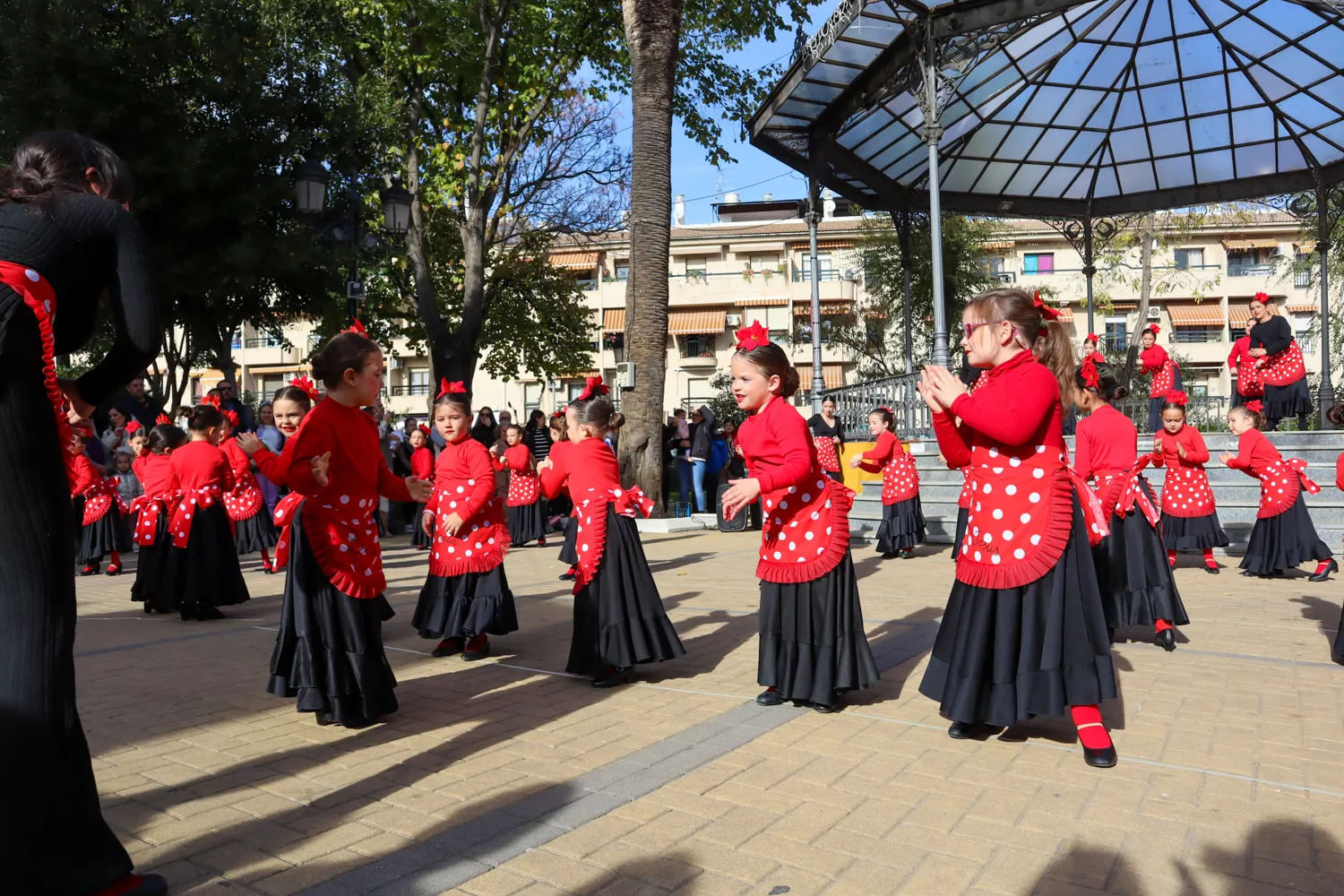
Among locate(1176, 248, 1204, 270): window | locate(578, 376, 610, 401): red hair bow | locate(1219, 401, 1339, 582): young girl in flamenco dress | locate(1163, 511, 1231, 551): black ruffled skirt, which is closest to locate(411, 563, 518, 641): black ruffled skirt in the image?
locate(578, 376, 610, 401): red hair bow

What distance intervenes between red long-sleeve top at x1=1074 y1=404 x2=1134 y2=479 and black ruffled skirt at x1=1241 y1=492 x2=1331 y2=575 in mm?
4278

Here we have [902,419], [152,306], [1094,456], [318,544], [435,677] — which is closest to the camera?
[152,306]

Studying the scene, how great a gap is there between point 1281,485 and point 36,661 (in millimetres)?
10348

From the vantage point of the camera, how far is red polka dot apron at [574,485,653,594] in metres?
5.92

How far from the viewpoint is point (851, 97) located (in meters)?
16.2

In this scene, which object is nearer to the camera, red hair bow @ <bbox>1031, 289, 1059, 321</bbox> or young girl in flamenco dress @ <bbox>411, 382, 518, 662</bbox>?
red hair bow @ <bbox>1031, 289, 1059, 321</bbox>

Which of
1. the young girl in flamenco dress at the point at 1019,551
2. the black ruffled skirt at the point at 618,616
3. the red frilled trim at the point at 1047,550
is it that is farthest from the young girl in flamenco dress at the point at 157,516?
the red frilled trim at the point at 1047,550

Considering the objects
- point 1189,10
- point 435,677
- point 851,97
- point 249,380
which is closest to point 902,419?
point 851,97

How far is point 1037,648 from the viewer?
4.24 metres

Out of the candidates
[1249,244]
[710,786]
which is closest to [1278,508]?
[710,786]

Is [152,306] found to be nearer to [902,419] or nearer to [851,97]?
[902,419]

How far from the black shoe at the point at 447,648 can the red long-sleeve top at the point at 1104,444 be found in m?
4.29

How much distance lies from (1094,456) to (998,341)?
2575mm

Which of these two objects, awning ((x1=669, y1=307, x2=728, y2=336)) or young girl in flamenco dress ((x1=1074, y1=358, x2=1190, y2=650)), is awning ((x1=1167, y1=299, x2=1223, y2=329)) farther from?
young girl in flamenco dress ((x1=1074, y1=358, x2=1190, y2=650))
